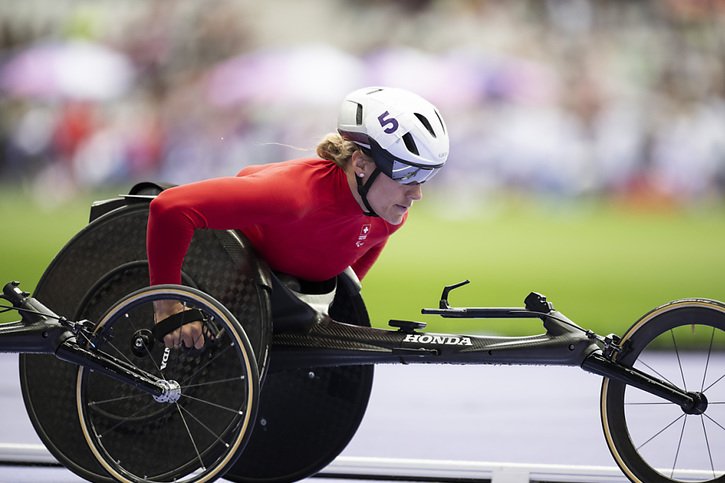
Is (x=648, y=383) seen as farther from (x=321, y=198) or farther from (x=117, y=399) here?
(x=117, y=399)

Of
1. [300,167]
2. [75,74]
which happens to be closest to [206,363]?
[300,167]

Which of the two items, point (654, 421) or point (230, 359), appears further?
point (654, 421)

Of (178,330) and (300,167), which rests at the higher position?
(300,167)

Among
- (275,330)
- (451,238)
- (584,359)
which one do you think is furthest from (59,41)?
(584,359)

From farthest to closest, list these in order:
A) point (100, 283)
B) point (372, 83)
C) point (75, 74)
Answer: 1. point (75, 74)
2. point (372, 83)
3. point (100, 283)

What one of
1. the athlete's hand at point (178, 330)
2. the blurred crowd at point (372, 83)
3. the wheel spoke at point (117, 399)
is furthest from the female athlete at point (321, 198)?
the blurred crowd at point (372, 83)

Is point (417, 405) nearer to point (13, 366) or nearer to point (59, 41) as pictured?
point (13, 366)

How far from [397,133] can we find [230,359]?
2.66 feet

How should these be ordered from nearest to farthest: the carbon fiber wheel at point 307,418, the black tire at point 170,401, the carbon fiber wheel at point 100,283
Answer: the black tire at point 170,401
the carbon fiber wheel at point 100,283
the carbon fiber wheel at point 307,418

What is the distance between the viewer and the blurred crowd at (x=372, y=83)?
24.7 feet

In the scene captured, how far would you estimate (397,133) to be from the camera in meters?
3.33

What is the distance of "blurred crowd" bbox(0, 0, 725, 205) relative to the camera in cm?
754

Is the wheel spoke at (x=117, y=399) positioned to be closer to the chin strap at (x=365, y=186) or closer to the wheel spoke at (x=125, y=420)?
the wheel spoke at (x=125, y=420)

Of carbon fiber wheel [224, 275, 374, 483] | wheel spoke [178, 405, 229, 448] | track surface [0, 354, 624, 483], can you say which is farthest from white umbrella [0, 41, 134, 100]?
wheel spoke [178, 405, 229, 448]
